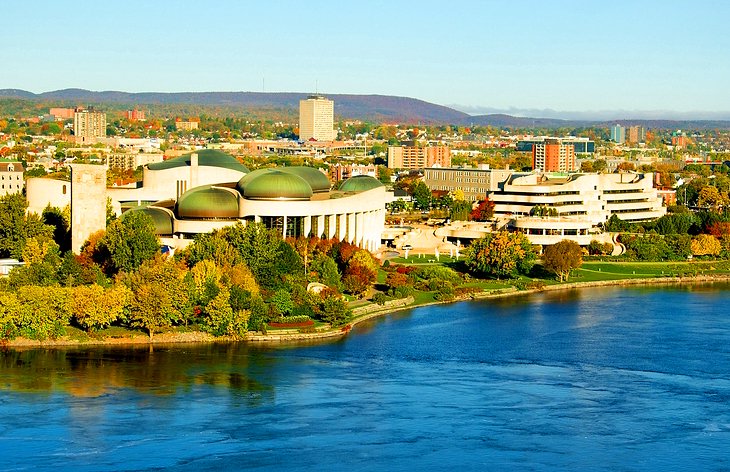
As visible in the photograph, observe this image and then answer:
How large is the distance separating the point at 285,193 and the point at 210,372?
14.8 m

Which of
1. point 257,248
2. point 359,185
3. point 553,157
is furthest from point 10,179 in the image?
point 553,157

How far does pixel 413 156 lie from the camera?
106 m

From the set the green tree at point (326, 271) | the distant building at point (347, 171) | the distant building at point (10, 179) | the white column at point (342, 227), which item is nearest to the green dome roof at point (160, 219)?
the green tree at point (326, 271)

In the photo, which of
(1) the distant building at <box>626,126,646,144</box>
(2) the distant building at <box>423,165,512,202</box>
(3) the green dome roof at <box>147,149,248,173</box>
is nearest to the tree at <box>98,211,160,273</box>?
(3) the green dome roof at <box>147,149,248,173</box>

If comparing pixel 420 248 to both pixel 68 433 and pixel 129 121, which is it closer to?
pixel 68 433

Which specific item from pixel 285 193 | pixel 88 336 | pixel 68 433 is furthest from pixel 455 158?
pixel 68 433

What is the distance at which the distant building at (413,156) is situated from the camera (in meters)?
105

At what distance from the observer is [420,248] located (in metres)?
48.4

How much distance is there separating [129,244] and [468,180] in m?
38.8

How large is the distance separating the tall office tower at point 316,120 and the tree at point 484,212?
114 metres

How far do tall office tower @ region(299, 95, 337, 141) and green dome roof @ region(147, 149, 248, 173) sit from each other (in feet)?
387

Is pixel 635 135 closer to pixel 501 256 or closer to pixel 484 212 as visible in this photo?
pixel 484 212

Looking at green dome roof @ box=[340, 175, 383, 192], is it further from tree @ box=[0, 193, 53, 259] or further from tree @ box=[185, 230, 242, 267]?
tree @ box=[0, 193, 53, 259]

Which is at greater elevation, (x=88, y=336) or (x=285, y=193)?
(x=285, y=193)
